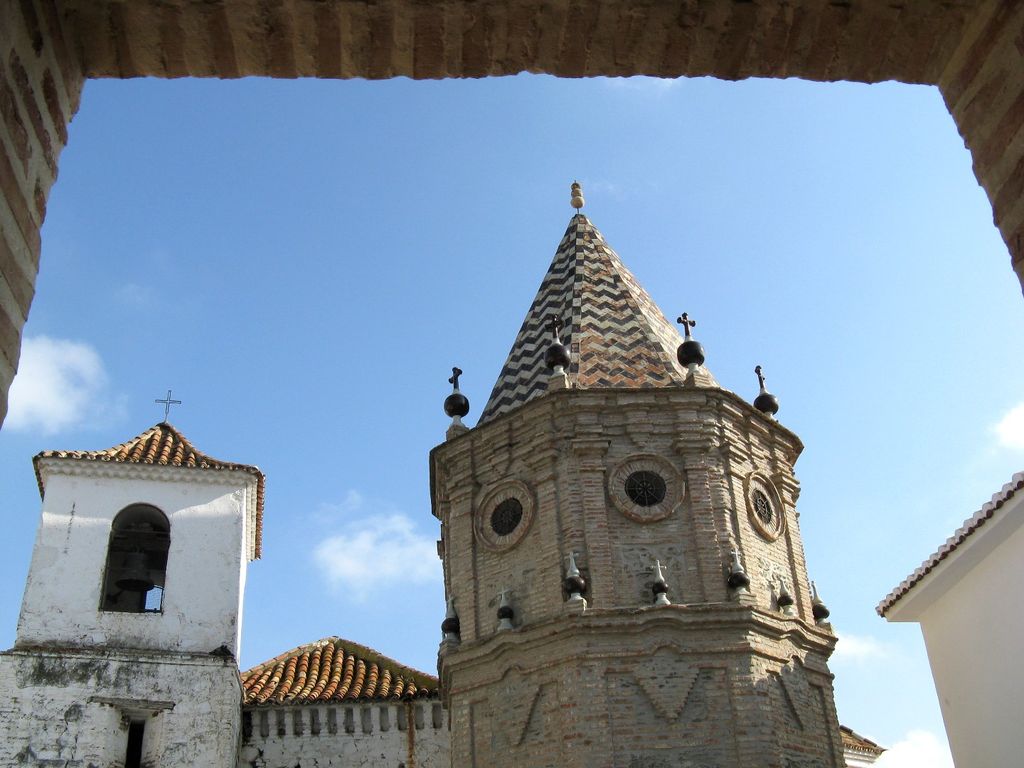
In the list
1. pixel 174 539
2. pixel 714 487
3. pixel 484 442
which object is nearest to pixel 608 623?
pixel 714 487

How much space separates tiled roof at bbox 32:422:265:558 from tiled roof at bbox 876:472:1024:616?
35.8 ft

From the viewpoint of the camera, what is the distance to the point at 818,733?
521 inches

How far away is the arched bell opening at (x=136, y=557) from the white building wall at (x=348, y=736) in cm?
270

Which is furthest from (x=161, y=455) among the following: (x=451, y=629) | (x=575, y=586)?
(x=575, y=586)

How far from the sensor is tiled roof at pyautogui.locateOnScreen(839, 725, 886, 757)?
2150cm

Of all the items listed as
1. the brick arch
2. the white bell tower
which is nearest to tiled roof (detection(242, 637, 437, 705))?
the white bell tower

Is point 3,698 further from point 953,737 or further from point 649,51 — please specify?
point 649,51

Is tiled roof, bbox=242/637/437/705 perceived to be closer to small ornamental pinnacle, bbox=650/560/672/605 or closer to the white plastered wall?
small ornamental pinnacle, bbox=650/560/672/605

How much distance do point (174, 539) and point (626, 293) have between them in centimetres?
870

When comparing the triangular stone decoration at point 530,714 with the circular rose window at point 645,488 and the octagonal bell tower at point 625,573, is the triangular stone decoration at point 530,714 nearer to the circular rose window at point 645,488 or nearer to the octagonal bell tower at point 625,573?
the octagonal bell tower at point 625,573

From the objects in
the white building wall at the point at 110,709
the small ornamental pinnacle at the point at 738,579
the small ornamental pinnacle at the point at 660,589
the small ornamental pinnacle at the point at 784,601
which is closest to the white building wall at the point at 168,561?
the white building wall at the point at 110,709

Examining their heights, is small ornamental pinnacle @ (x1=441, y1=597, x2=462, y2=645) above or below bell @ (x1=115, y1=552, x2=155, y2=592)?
below

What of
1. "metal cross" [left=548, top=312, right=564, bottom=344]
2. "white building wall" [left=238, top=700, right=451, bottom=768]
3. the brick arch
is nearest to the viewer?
the brick arch

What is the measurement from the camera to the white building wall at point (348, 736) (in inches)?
693
